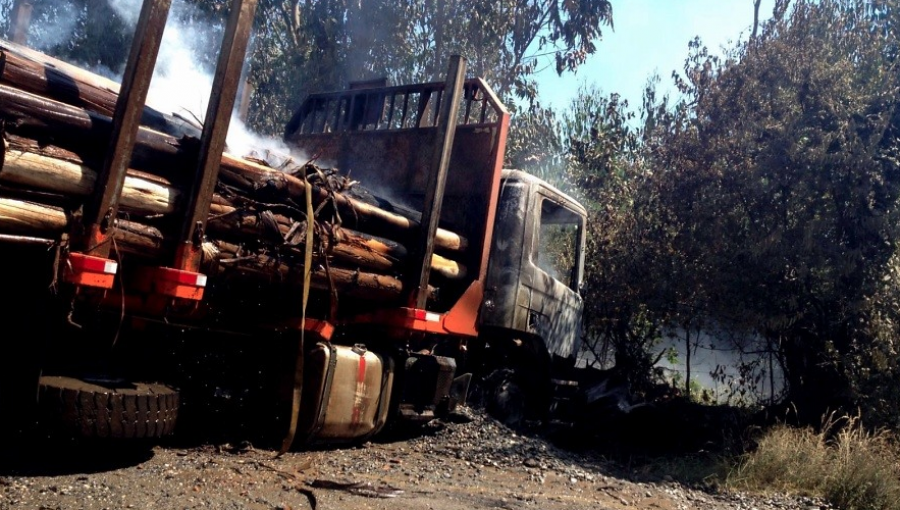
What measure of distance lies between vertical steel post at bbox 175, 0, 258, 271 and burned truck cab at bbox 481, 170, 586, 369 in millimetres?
3105

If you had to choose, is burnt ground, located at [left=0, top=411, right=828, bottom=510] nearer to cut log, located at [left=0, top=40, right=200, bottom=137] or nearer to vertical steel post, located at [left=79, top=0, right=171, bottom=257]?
vertical steel post, located at [left=79, top=0, right=171, bottom=257]

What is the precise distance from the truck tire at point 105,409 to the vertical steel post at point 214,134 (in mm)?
753

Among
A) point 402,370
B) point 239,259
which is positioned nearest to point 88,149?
point 239,259

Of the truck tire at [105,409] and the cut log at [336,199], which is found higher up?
the cut log at [336,199]

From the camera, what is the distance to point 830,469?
632cm

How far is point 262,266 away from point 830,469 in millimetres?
4917

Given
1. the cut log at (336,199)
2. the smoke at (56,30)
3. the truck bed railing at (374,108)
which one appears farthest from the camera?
the smoke at (56,30)

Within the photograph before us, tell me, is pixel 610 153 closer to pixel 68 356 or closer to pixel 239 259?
pixel 239 259

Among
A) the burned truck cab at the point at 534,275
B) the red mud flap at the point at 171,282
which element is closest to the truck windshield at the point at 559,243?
the burned truck cab at the point at 534,275

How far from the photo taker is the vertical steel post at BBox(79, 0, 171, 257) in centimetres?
360

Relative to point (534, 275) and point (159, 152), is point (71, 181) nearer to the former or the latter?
point (159, 152)

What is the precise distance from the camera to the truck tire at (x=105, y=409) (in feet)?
12.4

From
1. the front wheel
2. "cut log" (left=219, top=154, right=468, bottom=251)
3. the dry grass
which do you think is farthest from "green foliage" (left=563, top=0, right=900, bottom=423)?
"cut log" (left=219, top=154, right=468, bottom=251)

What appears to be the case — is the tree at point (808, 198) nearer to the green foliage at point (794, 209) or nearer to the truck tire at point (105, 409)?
the green foliage at point (794, 209)
